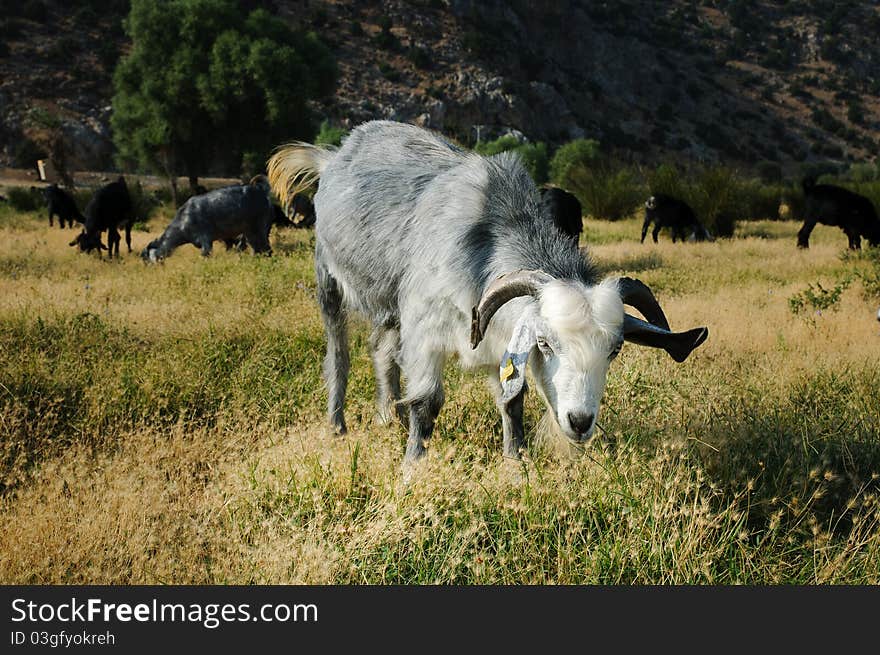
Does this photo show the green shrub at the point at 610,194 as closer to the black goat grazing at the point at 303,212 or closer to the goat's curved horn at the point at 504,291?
the black goat grazing at the point at 303,212

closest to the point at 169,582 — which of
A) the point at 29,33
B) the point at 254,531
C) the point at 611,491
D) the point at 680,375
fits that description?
the point at 254,531

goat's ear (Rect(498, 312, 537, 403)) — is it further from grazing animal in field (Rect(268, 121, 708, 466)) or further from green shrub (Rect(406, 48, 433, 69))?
green shrub (Rect(406, 48, 433, 69))

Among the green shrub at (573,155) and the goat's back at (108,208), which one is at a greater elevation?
the goat's back at (108,208)

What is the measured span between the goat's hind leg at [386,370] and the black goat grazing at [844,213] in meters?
12.4

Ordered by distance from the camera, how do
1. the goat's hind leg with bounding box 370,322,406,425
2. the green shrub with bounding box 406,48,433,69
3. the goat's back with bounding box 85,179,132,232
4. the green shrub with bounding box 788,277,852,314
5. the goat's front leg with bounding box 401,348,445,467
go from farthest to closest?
1. the green shrub with bounding box 406,48,433,69
2. the goat's back with bounding box 85,179,132,232
3. the green shrub with bounding box 788,277,852,314
4. the goat's hind leg with bounding box 370,322,406,425
5. the goat's front leg with bounding box 401,348,445,467

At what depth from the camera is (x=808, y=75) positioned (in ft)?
279

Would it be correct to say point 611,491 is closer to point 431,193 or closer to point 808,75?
point 431,193

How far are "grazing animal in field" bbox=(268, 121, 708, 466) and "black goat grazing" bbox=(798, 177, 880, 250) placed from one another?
40.3 ft

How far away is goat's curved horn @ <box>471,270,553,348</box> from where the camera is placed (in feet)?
10.3

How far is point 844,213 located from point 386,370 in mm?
12897

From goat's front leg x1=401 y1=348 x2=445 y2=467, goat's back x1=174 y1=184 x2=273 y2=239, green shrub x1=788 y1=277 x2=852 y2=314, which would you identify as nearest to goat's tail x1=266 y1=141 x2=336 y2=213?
goat's front leg x1=401 y1=348 x2=445 y2=467

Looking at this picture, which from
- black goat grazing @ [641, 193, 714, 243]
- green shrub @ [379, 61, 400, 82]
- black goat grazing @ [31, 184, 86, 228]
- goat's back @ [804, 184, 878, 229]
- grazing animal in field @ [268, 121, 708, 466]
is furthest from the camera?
green shrub @ [379, 61, 400, 82]

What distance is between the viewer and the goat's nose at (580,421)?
2.80 metres

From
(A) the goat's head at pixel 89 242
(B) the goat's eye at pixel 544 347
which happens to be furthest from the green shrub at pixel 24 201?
(B) the goat's eye at pixel 544 347
